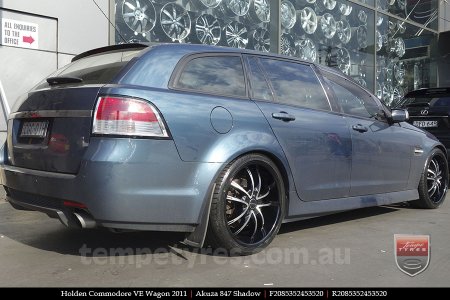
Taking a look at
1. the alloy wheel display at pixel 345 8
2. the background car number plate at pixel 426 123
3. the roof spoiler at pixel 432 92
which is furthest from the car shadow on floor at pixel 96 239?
the alloy wheel display at pixel 345 8

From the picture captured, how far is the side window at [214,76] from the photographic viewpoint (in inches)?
147

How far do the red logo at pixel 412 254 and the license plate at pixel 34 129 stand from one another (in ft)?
9.22

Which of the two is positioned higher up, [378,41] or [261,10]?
[378,41]

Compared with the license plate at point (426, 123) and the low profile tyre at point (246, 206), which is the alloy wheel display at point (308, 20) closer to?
the license plate at point (426, 123)

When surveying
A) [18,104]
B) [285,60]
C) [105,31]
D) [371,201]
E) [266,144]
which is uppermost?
[105,31]

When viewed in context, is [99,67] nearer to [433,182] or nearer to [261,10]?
[433,182]

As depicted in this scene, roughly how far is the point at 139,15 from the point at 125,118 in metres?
6.11

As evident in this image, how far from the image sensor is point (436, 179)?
20.2 ft

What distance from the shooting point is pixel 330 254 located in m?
4.02
